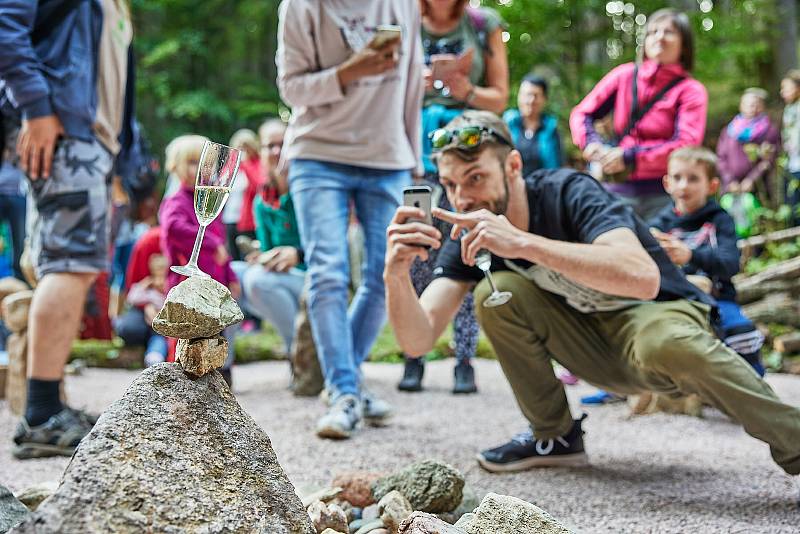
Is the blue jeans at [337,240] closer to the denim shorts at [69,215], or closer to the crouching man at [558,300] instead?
the crouching man at [558,300]

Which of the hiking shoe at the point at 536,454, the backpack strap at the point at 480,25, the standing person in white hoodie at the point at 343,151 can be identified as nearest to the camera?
the hiking shoe at the point at 536,454

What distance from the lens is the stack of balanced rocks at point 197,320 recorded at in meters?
1.40

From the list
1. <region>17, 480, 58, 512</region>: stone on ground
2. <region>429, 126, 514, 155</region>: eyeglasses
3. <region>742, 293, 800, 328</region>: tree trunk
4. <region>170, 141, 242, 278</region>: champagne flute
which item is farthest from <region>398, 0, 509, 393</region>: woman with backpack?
<region>742, 293, 800, 328</region>: tree trunk

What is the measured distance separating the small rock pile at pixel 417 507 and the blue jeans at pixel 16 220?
441cm

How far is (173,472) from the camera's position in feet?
4.22

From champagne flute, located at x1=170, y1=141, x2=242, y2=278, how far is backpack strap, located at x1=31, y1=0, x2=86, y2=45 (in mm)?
1882

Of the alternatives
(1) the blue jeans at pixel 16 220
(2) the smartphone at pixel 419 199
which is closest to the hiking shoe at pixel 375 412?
(2) the smartphone at pixel 419 199

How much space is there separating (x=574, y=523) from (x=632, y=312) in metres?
0.78

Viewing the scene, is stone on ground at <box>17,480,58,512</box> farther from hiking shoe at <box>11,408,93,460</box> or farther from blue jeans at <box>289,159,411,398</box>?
blue jeans at <box>289,159,411,398</box>

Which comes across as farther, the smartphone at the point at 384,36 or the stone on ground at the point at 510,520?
the smartphone at the point at 384,36

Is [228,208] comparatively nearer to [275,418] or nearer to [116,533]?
[275,418]

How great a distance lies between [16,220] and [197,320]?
491cm

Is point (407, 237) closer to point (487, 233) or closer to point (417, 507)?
point (487, 233)

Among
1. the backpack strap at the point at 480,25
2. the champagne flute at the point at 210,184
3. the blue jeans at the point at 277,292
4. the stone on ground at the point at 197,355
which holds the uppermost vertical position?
the backpack strap at the point at 480,25
